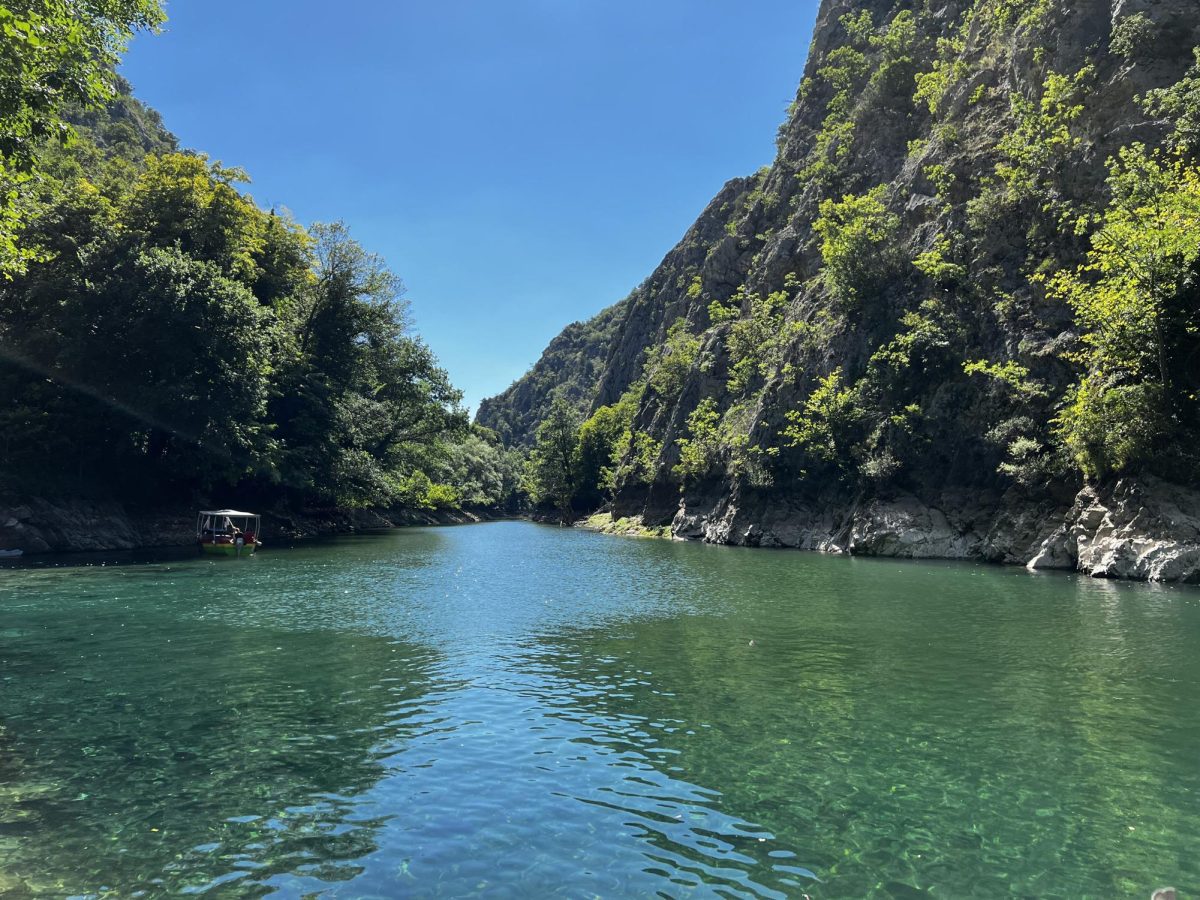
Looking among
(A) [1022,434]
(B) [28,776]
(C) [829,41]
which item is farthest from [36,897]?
(C) [829,41]

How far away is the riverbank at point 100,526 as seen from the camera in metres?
43.2

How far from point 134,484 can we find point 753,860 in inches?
2309

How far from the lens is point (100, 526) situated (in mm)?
47594

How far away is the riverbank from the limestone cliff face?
42192 millimetres

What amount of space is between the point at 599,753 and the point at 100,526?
4994cm

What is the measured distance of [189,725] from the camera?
1265cm

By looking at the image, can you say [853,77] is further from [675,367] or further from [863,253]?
[675,367]

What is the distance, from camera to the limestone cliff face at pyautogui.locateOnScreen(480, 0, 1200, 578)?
4388 cm

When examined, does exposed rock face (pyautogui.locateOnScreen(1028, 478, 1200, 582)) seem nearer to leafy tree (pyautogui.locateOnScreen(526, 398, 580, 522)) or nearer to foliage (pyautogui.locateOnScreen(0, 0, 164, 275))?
foliage (pyautogui.locateOnScreen(0, 0, 164, 275))

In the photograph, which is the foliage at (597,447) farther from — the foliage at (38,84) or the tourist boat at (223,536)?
the foliage at (38,84)

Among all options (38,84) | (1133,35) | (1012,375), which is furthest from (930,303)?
(38,84)

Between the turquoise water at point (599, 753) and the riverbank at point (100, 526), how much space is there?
23109 millimetres

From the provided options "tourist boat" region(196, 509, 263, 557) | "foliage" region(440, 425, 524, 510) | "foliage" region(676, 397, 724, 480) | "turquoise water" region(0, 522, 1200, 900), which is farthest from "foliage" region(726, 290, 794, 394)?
"foliage" region(440, 425, 524, 510)

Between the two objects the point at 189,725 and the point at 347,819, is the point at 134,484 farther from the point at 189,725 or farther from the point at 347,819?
the point at 347,819
